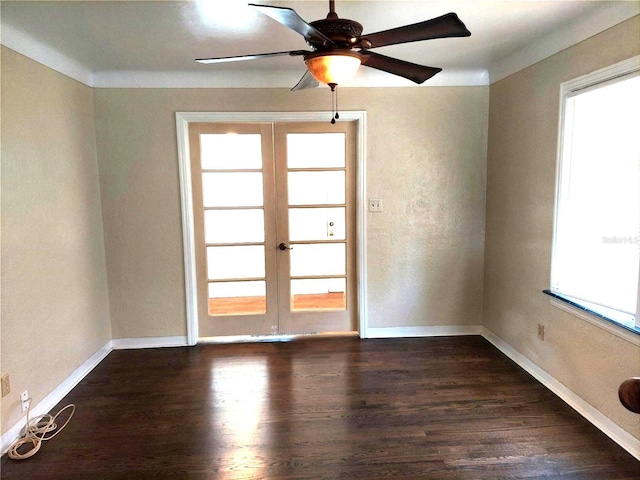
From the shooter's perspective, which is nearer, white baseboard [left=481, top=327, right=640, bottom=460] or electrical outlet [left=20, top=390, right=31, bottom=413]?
white baseboard [left=481, top=327, right=640, bottom=460]

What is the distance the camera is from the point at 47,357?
2.64 metres

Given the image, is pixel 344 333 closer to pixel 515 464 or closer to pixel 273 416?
pixel 273 416

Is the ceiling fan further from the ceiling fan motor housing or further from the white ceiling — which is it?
the white ceiling

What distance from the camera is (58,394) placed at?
2.75 metres

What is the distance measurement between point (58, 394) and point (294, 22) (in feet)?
9.39

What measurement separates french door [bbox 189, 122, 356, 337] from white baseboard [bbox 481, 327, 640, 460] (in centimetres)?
144

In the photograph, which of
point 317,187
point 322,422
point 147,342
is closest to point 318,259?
point 317,187

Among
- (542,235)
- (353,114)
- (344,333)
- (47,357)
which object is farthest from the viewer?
(344,333)

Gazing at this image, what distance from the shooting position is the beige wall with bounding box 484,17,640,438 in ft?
7.39

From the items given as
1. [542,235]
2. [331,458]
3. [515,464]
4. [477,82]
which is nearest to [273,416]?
[331,458]

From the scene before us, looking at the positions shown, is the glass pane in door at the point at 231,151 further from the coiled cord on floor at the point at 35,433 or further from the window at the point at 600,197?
the window at the point at 600,197

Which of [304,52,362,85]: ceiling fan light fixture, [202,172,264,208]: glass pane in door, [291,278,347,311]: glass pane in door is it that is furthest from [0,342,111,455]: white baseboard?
[304,52,362,85]: ceiling fan light fixture

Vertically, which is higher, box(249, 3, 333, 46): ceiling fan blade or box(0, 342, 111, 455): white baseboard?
box(249, 3, 333, 46): ceiling fan blade

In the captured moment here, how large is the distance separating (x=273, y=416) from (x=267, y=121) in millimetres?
2405
